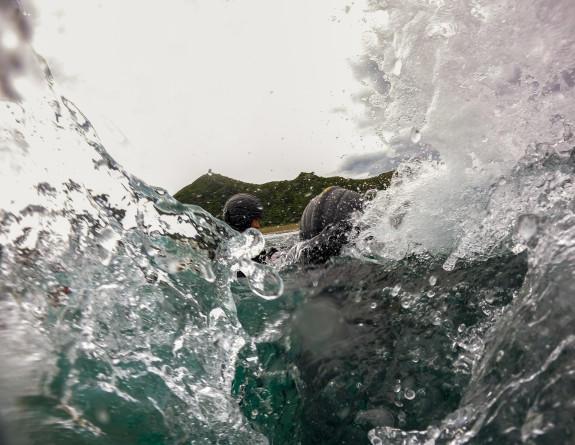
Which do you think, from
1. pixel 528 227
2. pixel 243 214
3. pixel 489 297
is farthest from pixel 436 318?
pixel 243 214

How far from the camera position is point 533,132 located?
7.57 feet

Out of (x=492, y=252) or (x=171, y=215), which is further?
(x=171, y=215)

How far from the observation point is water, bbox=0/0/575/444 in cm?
136

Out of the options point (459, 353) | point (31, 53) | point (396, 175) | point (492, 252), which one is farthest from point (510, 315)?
point (31, 53)

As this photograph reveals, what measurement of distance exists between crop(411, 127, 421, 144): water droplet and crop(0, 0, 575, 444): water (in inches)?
0.5

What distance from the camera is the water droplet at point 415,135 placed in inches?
111

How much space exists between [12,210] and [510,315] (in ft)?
7.17

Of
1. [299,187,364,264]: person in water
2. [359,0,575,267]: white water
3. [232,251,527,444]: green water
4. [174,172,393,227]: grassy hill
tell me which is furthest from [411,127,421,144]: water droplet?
[174,172,393,227]: grassy hill

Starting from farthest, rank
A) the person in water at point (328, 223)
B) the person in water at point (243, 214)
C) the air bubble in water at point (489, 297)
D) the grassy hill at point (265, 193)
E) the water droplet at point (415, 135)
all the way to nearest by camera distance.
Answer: the grassy hill at point (265, 193)
the person in water at point (243, 214)
the person in water at point (328, 223)
the water droplet at point (415, 135)
the air bubble in water at point (489, 297)

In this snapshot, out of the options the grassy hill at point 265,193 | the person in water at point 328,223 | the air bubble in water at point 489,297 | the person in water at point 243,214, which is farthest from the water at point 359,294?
the grassy hill at point 265,193

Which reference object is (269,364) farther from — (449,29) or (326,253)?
(449,29)

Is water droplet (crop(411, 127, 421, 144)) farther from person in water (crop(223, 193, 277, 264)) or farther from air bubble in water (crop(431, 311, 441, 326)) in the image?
person in water (crop(223, 193, 277, 264))

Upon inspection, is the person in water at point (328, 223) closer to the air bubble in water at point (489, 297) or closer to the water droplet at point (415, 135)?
the water droplet at point (415, 135)

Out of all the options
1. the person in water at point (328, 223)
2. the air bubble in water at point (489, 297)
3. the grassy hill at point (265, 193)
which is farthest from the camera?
the grassy hill at point (265, 193)
